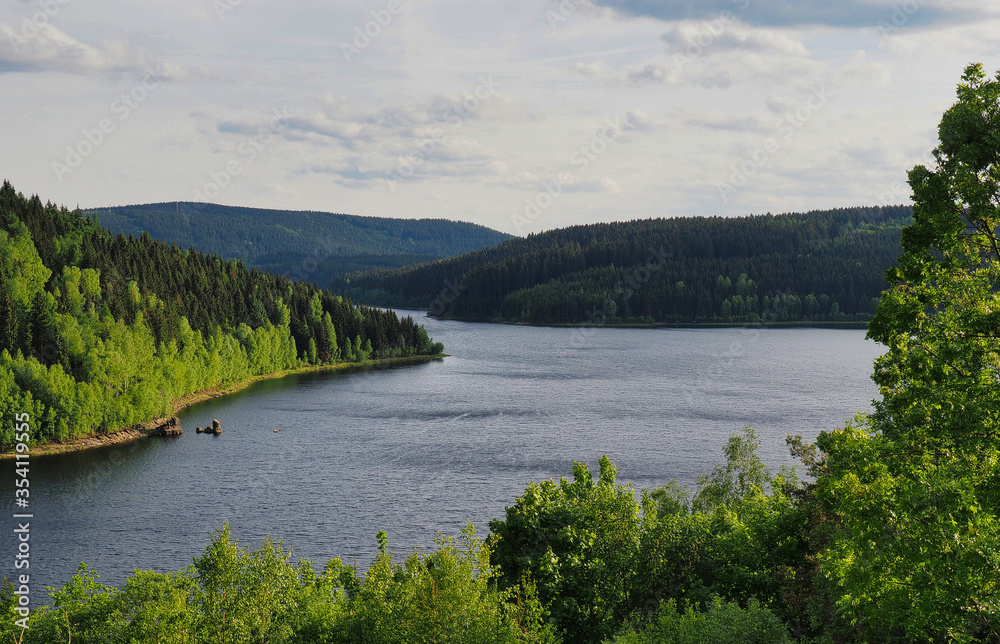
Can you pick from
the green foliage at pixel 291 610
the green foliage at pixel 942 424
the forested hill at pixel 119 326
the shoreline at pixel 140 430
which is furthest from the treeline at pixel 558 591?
the forested hill at pixel 119 326

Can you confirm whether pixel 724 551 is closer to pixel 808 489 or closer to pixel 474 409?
pixel 808 489

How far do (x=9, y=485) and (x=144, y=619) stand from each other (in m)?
59.4

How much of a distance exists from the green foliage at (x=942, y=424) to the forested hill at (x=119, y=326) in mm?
97347

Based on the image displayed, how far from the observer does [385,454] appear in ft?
318

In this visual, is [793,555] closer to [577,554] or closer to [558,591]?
[577,554]

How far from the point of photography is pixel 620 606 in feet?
120

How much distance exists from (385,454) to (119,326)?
179 ft

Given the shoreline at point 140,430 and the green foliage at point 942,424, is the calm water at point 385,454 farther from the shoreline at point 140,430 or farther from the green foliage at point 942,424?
the green foliage at point 942,424

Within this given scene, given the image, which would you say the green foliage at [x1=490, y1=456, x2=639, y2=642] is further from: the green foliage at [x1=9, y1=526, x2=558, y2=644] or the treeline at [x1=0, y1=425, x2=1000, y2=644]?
the green foliage at [x1=9, y1=526, x2=558, y2=644]

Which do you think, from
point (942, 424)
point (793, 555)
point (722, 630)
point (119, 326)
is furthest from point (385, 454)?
point (942, 424)

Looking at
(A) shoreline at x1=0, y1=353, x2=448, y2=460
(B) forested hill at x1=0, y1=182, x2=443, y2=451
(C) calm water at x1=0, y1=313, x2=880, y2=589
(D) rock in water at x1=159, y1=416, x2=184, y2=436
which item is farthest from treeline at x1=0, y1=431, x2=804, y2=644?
(D) rock in water at x1=159, y1=416, x2=184, y2=436

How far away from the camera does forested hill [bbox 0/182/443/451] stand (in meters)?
101

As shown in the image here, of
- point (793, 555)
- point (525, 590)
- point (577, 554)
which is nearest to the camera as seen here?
point (525, 590)

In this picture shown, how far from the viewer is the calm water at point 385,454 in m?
67.2
